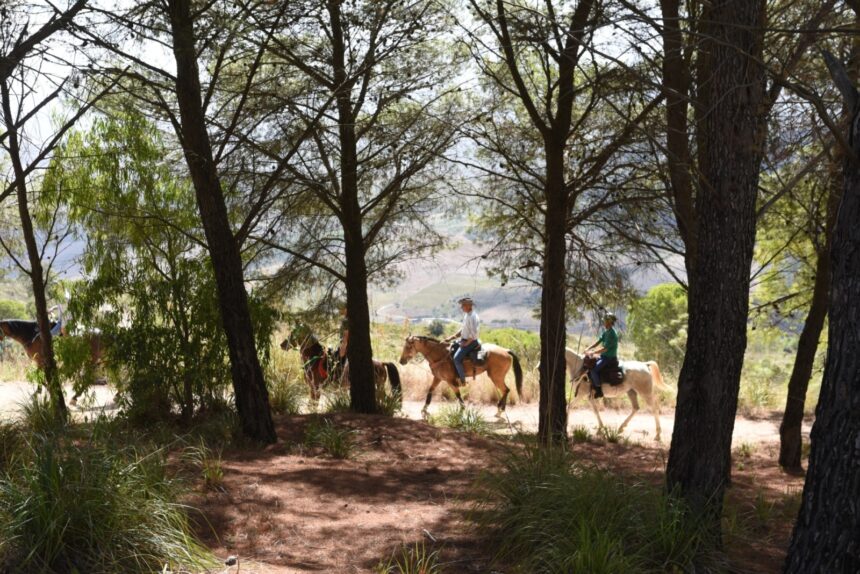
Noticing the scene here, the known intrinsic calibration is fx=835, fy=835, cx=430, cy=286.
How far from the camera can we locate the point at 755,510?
743cm

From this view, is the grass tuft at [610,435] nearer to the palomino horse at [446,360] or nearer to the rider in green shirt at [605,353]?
the rider in green shirt at [605,353]

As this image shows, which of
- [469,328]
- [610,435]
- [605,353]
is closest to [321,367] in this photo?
[469,328]

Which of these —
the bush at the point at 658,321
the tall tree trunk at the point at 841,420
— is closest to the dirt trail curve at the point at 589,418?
the bush at the point at 658,321

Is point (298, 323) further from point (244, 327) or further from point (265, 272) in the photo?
point (244, 327)

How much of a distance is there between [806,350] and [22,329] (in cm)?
1319

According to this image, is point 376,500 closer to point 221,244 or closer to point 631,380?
point 221,244

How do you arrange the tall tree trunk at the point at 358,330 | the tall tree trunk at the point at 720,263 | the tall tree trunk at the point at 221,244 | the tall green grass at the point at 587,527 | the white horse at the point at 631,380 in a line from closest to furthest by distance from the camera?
the tall green grass at the point at 587,527
the tall tree trunk at the point at 720,263
the tall tree trunk at the point at 221,244
the tall tree trunk at the point at 358,330
the white horse at the point at 631,380

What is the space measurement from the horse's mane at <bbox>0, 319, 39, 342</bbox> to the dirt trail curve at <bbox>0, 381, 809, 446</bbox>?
95 cm

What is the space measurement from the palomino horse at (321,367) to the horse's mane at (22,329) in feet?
16.2

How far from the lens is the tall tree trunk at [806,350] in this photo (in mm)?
10164

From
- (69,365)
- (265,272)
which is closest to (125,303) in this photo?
(69,365)

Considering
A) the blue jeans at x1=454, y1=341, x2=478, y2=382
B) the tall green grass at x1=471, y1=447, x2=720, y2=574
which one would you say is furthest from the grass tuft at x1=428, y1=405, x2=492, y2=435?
the tall green grass at x1=471, y1=447, x2=720, y2=574

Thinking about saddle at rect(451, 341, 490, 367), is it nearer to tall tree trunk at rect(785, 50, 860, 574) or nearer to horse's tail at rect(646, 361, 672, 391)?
horse's tail at rect(646, 361, 672, 391)

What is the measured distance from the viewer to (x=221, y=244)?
9250 mm
